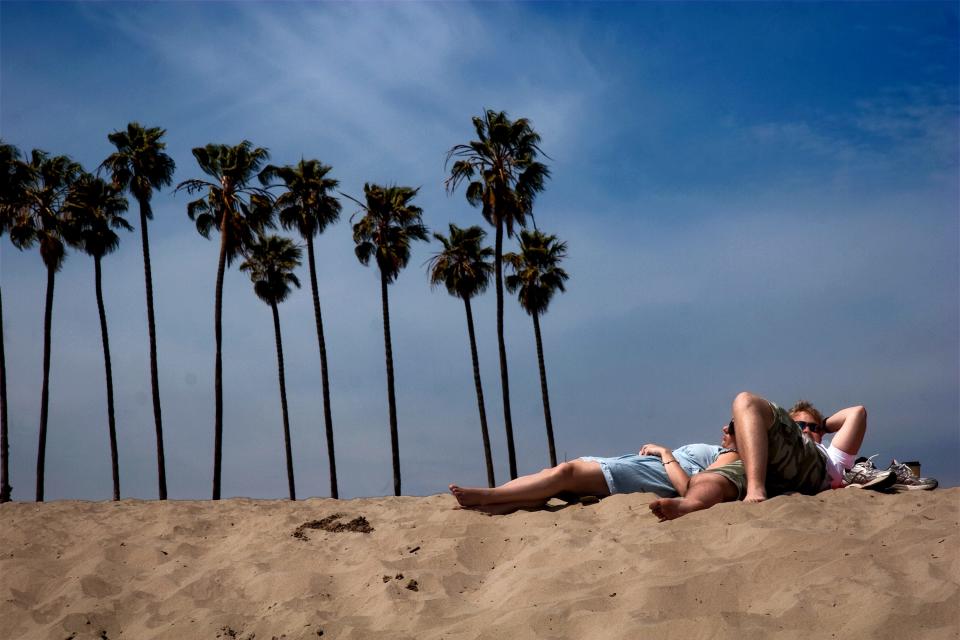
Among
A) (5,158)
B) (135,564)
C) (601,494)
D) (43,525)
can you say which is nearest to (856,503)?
(601,494)

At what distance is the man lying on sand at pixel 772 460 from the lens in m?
5.45

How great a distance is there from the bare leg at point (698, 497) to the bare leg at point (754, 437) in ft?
0.30

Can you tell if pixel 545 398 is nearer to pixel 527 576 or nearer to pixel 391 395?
pixel 391 395

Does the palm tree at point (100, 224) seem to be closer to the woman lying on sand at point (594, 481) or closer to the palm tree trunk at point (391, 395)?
the palm tree trunk at point (391, 395)

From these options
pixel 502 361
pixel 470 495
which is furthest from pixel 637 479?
pixel 502 361

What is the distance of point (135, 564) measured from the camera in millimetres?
6023

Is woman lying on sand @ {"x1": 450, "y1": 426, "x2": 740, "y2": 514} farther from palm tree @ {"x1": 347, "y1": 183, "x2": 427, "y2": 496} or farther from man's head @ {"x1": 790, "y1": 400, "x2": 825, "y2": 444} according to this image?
palm tree @ {"x1": 347, "y1": 183, "x2": 427, "y2": 496}

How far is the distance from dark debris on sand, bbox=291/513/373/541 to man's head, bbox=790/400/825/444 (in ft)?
12.9

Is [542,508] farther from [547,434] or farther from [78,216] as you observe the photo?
[78,216]

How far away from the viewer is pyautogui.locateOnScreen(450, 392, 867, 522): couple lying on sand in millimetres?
5539

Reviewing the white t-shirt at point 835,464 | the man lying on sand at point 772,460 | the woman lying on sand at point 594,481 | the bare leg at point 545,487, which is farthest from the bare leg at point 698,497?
the white t-shirt at point 835,464

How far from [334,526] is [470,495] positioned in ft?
4.32

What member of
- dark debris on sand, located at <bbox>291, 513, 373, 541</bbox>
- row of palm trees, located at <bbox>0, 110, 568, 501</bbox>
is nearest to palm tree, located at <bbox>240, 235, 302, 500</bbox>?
row of palm trees, located at <bbox>0, 110, 568, 501</bbox>

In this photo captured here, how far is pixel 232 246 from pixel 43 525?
18549mm
